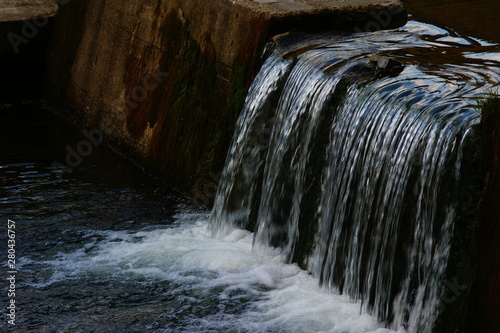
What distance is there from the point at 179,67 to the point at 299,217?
254 centimetres

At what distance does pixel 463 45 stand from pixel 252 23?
1788 millimetres

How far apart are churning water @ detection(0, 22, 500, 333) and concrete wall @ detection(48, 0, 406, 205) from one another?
27 cm

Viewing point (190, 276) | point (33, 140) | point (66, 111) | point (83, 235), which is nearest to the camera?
Result: point (190, 276)

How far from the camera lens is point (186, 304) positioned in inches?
242

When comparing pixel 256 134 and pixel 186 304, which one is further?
pixel 256 134

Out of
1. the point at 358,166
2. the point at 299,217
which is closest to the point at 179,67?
the point at 299,217

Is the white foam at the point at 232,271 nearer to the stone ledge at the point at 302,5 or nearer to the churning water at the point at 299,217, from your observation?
the churning water at the point at 299,217

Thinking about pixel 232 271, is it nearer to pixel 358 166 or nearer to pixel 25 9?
pixel 358 166

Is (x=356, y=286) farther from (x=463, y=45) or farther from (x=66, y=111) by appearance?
(x=66, y=111)

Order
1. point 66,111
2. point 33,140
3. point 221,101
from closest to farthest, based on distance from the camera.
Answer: point 221,101
point 33,140
point 66,111

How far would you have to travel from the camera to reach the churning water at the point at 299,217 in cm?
557

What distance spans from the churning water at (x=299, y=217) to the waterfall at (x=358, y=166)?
0.5 inches

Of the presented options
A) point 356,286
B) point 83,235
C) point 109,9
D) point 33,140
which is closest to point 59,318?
point 83,235

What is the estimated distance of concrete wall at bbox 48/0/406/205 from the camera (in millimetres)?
7828
